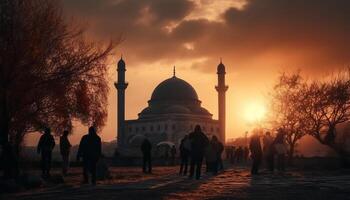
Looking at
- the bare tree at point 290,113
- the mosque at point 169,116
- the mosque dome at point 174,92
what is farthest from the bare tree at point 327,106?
the mosque dome at point 174,92

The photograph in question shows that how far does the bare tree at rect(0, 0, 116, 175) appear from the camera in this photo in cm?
1570

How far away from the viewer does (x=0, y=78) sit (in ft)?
51.0

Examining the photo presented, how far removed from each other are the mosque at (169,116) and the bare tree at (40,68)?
83.1 meters

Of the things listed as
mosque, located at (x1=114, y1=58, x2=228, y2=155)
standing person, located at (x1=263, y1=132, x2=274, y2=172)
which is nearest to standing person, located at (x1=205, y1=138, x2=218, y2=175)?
standing person, located at (x1=263, y1=132, x2=274, y2=172)

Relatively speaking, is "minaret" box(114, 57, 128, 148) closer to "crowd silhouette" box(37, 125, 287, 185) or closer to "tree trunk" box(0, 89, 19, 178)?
"crowd silhouette" box(37, 125, 287, 185)

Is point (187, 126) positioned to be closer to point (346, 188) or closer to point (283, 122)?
point (283, 122)

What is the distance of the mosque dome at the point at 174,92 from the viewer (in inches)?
4680

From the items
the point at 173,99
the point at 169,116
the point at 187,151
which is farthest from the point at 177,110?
the point at 187,151

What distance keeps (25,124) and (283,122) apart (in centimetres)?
2976

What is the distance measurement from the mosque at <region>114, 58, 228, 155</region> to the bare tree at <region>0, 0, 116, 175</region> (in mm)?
83138

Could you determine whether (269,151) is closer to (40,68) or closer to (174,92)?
(40,68)

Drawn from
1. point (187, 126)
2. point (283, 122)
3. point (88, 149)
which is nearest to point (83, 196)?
point (88, 149)

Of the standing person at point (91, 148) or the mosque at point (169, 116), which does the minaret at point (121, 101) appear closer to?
the mosque at point (169, 116)

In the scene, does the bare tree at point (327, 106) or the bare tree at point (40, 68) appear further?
the bare tree at point (327, 106)
